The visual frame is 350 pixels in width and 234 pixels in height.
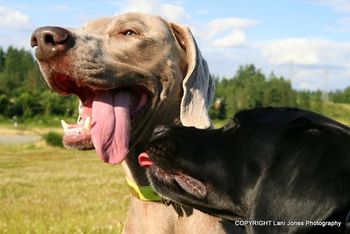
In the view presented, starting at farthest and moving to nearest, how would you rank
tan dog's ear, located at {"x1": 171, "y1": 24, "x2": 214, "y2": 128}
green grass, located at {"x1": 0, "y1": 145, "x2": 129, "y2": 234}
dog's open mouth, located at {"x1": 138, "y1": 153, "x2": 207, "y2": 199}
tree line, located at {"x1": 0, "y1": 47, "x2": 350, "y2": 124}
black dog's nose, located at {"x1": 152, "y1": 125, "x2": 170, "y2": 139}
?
tree line, located at {"x1": 0, "y1": 47, "x2": 350, "y2": 124}
green grass, located at {"x1": 0, "y1": 145, "x2": 129, "y2": 234}
tan dog's ear, located at {"x1": 171, "y1": 24, "x2": 214, "y2": 128}
black dog's nose, located at {"x1": 152, "y1": 125, "x2": 170, "y2": 139}
dog's open mouth, located at {"x1": 138, "y1": 153, "x2": 207, "y2": 199}

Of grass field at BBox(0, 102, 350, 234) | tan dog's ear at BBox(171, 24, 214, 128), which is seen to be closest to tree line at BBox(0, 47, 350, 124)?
grass field at BBox(0, 102, 350, 234)

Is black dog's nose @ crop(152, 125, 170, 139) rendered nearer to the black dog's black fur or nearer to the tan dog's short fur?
the black dog's black fur

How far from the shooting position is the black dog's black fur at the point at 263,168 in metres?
3.09

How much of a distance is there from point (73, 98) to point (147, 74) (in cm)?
5003

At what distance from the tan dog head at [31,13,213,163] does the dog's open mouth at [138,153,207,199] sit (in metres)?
0.56

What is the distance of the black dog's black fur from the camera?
309 cm

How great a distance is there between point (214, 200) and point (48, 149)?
3281 cm

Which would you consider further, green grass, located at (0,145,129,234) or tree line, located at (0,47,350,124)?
tree line, located at (0,47,350,124)

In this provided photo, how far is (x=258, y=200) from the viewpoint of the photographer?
3.35m

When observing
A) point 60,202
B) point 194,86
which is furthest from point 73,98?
point 194,86

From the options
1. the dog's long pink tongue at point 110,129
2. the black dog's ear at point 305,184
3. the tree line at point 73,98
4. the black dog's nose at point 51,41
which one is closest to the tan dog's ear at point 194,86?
the dog's long pink tongue at point 110,129

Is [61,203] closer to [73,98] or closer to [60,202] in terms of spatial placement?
[60,202]

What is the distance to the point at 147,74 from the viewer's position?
4.72 meters

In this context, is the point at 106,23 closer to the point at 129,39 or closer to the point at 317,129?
the point at 129,39
